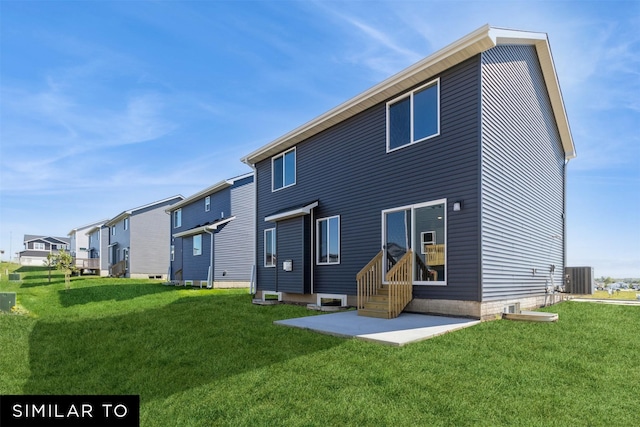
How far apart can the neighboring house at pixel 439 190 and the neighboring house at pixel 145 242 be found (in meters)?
21.3

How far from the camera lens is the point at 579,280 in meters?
13.1

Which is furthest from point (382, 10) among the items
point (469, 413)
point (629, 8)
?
point (469, 413)

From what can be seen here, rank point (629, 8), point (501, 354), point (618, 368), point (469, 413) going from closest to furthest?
point (469, 413), point (618, 368), point (501, 354), point (629, 8)

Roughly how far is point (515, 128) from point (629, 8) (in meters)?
3.77

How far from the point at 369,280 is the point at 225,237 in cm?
1301

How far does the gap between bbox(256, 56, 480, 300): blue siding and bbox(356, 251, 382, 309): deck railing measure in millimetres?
534

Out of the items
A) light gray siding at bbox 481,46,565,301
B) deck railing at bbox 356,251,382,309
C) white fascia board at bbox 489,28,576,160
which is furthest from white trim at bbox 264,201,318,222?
white fascia board at bbox 489,28,576,160

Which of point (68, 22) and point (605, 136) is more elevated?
point (68, 22)

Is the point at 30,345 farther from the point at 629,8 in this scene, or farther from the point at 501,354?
the point at 629,8

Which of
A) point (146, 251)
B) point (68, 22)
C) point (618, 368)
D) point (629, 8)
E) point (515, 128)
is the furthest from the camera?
point (146, 251)

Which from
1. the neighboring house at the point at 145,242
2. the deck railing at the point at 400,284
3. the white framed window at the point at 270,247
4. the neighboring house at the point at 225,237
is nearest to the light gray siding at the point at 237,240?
the neighboring house at the point at 225,237

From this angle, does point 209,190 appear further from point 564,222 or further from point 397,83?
point 564,222

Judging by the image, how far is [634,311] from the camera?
31.7ft

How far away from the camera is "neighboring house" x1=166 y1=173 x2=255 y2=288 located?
2116 centimetres
